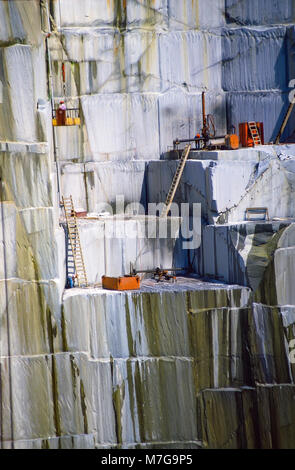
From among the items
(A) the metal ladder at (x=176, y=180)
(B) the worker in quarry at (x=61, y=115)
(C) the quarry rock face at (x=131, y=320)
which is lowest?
(C) the quarry rock face at (x=131, y=320)

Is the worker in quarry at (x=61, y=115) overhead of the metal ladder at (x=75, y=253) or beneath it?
overhead

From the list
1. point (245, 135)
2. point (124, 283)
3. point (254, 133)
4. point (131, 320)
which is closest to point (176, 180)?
point (245, 135)

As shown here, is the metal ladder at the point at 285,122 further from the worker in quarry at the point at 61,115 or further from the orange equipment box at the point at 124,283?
the orange equipment box at the point at 124,283

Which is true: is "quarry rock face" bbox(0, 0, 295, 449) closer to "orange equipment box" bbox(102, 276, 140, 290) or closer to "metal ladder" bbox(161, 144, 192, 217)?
"orange equipment box" bbox(102, 276, 140, 290)

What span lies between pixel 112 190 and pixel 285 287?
9788 mm

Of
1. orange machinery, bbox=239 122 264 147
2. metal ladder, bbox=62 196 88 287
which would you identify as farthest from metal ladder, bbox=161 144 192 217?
metal ladder, bbox=62 196 88 287

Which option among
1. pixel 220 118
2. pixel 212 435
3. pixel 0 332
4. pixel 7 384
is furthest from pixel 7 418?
pixel 220 118

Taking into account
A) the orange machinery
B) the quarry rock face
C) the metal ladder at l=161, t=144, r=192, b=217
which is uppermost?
the orange machinery

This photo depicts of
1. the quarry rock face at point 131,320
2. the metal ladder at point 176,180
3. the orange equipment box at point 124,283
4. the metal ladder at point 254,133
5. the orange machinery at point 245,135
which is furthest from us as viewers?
the metal ladder at point 254,133

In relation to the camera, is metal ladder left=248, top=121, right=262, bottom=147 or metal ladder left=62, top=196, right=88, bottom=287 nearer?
metal ladder left=62, top=196, right=88, bottom=287

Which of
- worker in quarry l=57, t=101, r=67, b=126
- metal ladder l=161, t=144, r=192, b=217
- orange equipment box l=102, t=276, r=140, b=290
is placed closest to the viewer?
orange equipment box l=102, t=276, r=140, b=290

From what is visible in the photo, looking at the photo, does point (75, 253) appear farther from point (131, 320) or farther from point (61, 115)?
point (61, 115)

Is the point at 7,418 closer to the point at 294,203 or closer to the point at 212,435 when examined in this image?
the point at 212,435

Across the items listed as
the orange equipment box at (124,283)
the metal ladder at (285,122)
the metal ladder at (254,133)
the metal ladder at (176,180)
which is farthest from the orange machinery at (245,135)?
the orange equipment box at (124,283)
